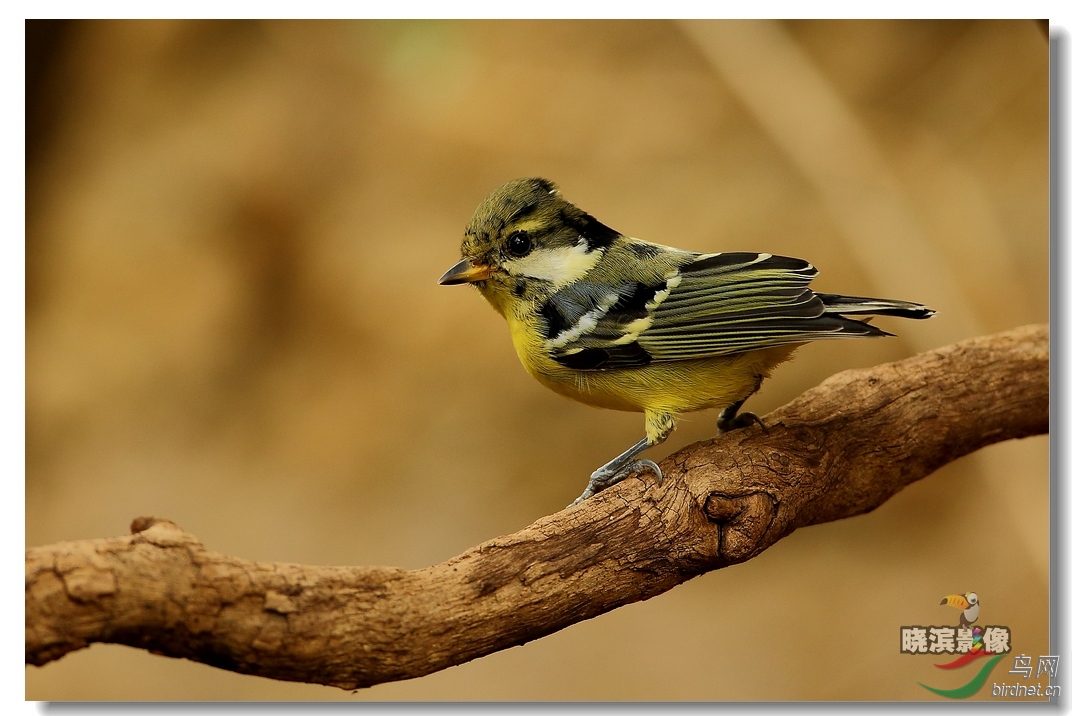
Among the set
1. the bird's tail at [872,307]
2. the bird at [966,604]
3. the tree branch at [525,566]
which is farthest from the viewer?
the bird at [966,604]

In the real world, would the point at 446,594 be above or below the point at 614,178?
below

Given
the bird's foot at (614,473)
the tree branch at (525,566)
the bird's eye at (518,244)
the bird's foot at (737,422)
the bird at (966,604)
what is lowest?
the bird at (966,604)

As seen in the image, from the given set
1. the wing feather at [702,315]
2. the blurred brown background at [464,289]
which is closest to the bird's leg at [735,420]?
the wing feather at [702,315]

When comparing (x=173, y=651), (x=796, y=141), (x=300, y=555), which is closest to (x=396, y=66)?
(x=796, y=141)

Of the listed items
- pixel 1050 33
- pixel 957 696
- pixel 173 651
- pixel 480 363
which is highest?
pixel 1050 33

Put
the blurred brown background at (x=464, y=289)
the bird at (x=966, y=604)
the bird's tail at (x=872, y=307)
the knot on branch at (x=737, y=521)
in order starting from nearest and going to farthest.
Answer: the knot on branch at (x=737, y=521), the bird's tail at (x=872, y=307), the bird at (x=966, y=604), the blurred brown background at (x=464, y=289)

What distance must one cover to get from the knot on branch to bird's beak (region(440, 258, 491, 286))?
2.62 ft

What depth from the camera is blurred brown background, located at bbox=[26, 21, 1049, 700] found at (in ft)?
9.75

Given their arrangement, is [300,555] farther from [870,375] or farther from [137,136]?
[870,375]

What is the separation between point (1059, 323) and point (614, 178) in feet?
4.89

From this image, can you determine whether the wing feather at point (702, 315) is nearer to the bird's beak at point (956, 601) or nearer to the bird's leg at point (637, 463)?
the bird's leg at point (637, 463)

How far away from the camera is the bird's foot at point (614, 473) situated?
232 centimetres

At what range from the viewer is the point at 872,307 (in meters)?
2.29
